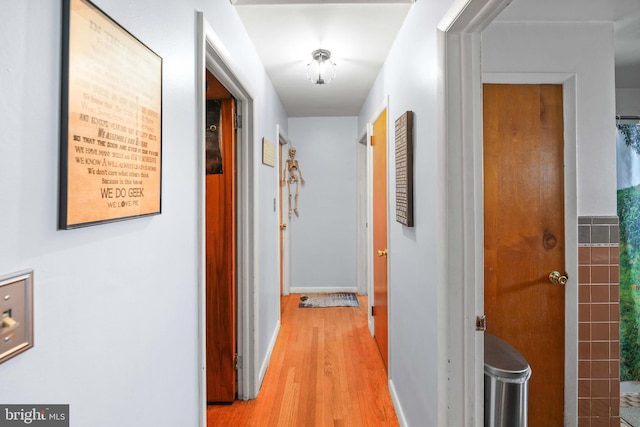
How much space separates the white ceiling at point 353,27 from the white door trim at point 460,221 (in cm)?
72

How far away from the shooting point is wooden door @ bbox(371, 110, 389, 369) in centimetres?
274

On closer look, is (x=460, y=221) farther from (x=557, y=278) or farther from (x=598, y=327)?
(x=598, y=327)

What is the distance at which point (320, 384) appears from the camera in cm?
247

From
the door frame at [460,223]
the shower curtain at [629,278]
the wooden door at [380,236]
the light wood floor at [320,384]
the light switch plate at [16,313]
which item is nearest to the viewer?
the light switch plate at [16,313]

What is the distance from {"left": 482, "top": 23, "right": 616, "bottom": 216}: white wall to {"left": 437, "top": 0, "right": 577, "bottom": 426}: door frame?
32.2 inches

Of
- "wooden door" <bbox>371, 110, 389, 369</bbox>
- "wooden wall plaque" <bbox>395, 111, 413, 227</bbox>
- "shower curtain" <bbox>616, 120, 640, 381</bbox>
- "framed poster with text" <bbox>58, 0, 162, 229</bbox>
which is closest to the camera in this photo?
"framed poster with text" <bbox>58, 0, 162, 229</bbox>

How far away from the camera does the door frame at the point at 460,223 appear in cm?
127

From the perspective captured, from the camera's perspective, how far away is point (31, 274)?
1.89ft

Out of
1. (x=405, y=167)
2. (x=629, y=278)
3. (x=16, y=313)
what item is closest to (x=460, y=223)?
(x=405, y=167)

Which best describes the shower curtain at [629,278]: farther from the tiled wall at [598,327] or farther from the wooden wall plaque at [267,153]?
the wooden wall plaque at [267,153]

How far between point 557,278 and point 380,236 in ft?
4.34

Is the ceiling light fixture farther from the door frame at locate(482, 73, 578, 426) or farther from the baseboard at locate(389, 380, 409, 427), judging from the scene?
the baseboard at locate(389, 380, 409, 427)

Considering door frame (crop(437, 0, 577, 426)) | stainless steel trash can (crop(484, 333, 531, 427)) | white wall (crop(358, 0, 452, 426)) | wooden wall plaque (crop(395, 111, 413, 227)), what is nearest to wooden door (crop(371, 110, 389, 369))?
white wall (crop(358, 0, 452, 426))

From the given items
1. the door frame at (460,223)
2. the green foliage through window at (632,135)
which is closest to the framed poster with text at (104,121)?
the door frame at (460,223)
